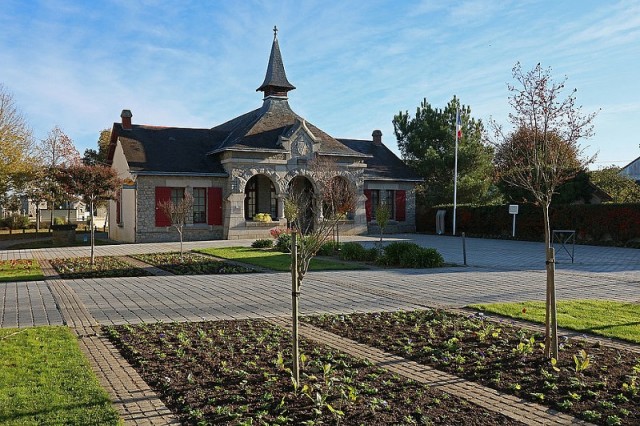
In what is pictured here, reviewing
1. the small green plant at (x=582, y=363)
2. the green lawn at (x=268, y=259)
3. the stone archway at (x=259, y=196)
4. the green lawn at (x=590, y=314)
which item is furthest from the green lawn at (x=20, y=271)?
the stone archway at (x=259, y=196)

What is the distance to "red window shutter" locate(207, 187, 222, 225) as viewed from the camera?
2919 centimetres

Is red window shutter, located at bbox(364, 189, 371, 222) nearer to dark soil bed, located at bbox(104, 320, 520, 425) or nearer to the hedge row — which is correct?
the hedge row

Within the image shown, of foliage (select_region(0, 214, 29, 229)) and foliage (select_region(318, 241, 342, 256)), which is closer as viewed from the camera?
foliage (select_region(318, 241, 342, 256))

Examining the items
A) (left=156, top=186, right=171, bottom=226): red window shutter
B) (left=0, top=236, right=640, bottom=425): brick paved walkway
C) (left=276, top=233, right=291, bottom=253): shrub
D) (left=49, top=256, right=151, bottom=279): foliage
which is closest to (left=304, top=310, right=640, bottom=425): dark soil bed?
(left=0, top=236, right=640, bottom=425): brick paved walkway

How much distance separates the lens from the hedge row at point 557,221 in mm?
25047

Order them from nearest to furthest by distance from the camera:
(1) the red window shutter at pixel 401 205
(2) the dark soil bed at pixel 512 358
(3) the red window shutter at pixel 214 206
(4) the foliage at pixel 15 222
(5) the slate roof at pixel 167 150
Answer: (2) the dark soil bed at pixel 512 358
(5) the slate roof at pixel 167 150
(3) the red window shutter at pixel 214 206
(1) the red window shutter at pixel 401 205
(4) the foliage at pixel 15 222

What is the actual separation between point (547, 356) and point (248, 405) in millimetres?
3135

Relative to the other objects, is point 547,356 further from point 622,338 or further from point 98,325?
point 98,325

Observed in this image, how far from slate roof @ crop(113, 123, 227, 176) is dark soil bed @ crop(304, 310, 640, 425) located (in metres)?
21.3

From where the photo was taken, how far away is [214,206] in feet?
96.2

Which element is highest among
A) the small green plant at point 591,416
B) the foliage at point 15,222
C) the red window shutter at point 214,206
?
the red window shutter at point 214,206

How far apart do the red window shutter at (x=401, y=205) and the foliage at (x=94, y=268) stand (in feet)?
65.3

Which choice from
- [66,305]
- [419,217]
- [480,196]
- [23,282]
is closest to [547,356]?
[66,305]

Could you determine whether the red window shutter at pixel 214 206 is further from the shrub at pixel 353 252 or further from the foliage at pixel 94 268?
the shrub at pixel 353 252
